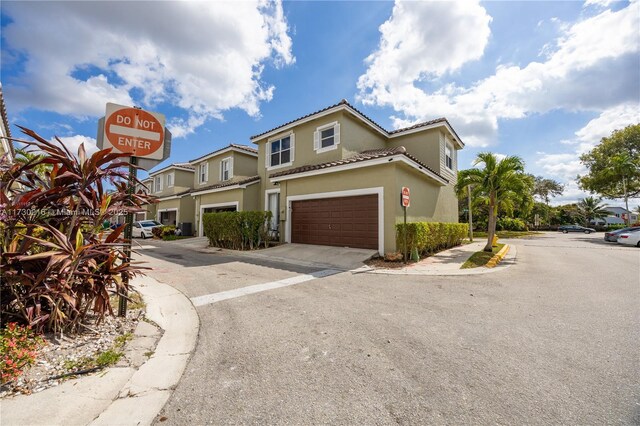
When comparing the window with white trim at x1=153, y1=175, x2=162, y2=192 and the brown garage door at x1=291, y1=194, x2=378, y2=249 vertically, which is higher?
the window with white trim at x1=153, y1=175, x2=162, y2=192

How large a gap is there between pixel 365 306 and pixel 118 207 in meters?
4.39

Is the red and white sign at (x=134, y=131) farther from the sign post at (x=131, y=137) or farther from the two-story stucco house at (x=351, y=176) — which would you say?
the two-story stucco house at (x=351, y=176)

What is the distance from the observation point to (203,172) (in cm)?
2339

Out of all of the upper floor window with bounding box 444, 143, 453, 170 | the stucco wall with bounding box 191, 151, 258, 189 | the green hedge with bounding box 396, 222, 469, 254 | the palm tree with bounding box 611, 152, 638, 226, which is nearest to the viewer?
the green hedge with bounding box 396, 222, 469, 254

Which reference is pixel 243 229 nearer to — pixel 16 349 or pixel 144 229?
pixel 16 349

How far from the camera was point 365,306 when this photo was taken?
5.14 metres

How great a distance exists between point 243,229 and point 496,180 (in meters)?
12.2

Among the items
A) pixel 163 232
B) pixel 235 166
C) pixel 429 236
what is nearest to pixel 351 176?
pixel 429 236

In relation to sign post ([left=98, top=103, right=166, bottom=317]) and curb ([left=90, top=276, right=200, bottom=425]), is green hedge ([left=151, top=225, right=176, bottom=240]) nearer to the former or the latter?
curb ([left=90, top=276, right=200, bottom=425])

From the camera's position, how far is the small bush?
7.89ft

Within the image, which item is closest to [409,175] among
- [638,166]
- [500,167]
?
[500,167]

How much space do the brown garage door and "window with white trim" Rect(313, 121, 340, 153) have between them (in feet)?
10.6

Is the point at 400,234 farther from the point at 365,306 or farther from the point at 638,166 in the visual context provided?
the point at 638,166

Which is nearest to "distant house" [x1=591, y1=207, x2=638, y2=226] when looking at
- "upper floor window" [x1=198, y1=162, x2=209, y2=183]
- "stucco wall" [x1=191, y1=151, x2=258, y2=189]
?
"stucco wall" [x1=191, y1=151, x2=258, y2=189]
